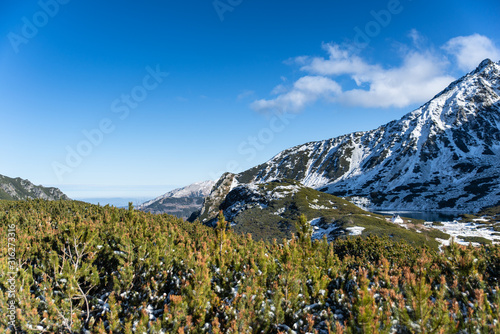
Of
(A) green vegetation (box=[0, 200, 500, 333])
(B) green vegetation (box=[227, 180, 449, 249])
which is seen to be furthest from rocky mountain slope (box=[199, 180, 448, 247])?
(A) green vegetation (box=[0, 200, 500, 333])

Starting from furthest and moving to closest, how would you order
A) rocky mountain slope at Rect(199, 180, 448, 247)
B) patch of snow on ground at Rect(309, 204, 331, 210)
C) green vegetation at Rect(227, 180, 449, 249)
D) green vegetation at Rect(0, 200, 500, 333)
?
patch of snow on ground at Rect(309, 204, 331, 210) < rocky mountain slope at Rect(199, 180, 448, 247) < green vegetation at Rect(227, 180, 449, 249) < green vegetation at Rect(0, 200, 500, 333)

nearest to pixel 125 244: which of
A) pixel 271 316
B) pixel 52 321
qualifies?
pixel 52 321

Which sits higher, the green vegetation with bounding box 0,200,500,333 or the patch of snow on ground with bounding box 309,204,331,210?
the green vegetation with bounding box 0,200,500,333

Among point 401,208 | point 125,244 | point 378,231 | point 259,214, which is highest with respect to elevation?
point 125,244

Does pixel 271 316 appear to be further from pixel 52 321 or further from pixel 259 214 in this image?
pixel 259 214

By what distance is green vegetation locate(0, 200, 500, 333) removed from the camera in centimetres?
752

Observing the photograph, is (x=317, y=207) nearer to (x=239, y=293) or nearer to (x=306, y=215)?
(x=306, y=215)

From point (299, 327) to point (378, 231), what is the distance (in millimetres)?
60055

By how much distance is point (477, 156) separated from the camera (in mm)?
190625

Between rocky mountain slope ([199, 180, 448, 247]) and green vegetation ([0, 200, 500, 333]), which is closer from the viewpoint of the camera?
green vegetation ([0, 200, 500, 333])

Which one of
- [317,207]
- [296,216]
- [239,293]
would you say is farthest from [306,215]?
[239,293]

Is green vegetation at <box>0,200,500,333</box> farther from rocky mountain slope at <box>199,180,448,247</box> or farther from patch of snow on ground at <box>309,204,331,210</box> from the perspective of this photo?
patch of snow on ground at <box>309,204,331,210</box>

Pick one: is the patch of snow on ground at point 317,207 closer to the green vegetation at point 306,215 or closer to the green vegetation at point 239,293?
the green vegetation at point 306,215

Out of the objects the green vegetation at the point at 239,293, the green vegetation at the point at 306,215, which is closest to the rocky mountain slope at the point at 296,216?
the green vegetation at the point at 306,215
